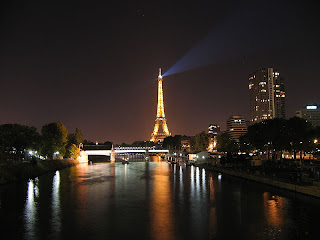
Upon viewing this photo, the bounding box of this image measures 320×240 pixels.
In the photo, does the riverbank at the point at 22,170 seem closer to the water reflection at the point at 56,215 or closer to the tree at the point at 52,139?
the tree at the point at 52,139

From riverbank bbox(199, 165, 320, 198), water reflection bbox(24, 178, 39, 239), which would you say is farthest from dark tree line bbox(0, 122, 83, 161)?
riverbank bbox(199, 165, 320, 198)

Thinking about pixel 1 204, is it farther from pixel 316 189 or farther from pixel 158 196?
pixel 316 189

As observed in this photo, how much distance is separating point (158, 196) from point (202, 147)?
8318cm

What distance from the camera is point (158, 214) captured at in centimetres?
2230

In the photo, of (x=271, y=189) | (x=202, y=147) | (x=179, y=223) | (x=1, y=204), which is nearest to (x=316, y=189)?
(x=271, y=189)

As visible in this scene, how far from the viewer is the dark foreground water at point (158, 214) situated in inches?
685

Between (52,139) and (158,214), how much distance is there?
49222mm

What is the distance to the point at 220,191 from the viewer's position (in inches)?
1316

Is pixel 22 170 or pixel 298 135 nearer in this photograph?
pixel 22 170

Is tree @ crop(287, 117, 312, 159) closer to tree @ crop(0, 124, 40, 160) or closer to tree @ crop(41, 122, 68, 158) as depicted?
tree @ crop(0, 124, 40, 160)

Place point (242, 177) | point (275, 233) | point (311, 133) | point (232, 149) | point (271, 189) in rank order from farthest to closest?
point (232, 149) < point (311, 133) < point (242, 177) < point (271, 189) < point (275, 233)

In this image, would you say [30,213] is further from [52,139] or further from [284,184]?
[52,139]

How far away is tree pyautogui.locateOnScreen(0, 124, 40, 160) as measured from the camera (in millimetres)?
45806

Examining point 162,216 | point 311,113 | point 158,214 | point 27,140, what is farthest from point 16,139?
point 311,113
